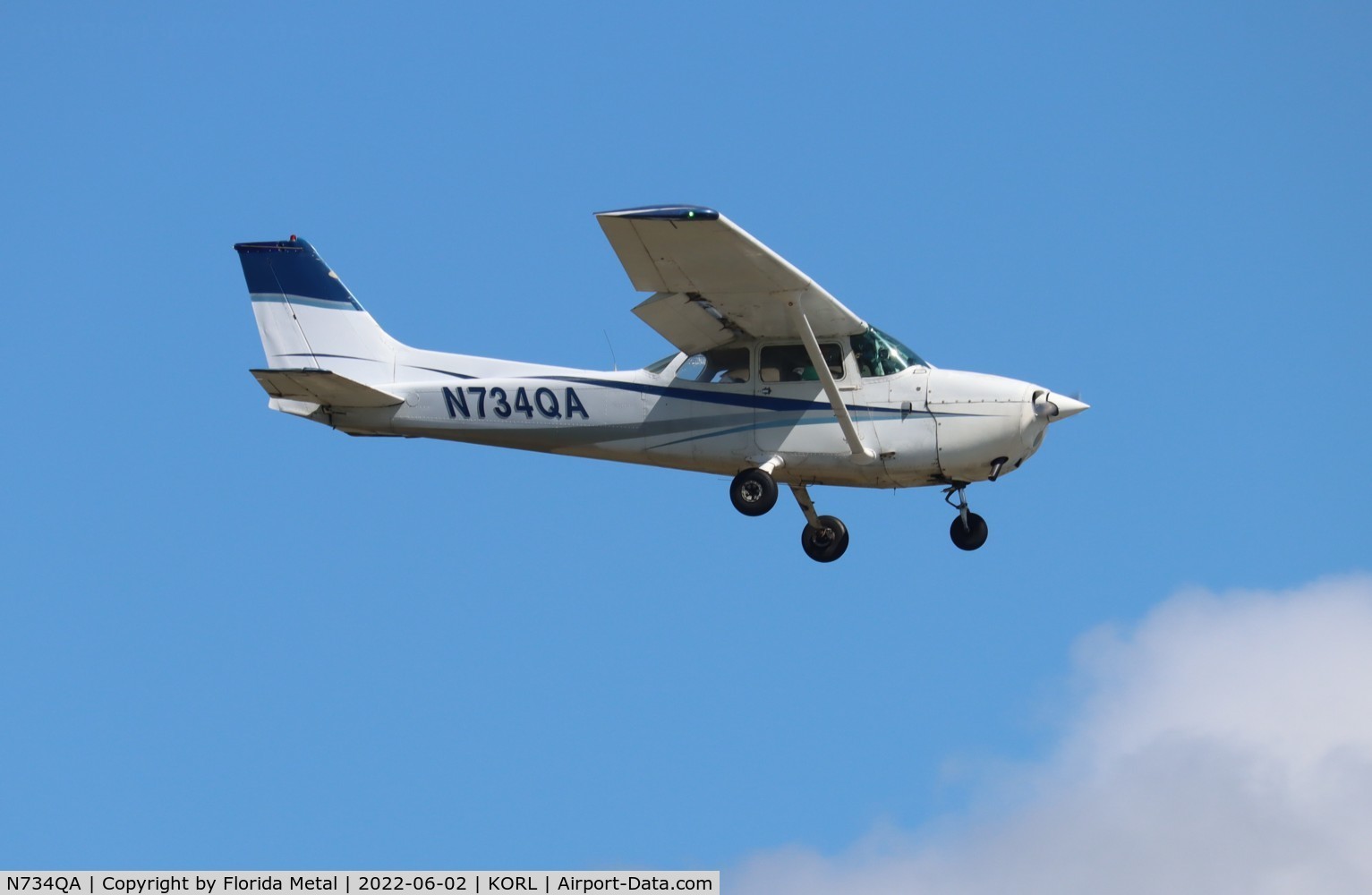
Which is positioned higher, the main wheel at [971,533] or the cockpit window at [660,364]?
the cockpit window at [660,364]

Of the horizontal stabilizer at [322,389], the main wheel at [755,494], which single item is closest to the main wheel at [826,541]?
the main wheel at [755,494]

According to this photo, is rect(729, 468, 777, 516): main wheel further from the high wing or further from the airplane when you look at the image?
the high wing

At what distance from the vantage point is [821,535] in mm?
23234

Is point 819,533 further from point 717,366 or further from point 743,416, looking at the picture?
point 717,366

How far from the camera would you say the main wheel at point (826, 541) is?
23.2 m

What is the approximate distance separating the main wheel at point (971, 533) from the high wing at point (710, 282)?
2218mm

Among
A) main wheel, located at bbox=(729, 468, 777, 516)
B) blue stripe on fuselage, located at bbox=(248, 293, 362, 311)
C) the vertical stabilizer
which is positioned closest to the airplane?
main wheel, located at bbox=(729, 468, 777, 516)

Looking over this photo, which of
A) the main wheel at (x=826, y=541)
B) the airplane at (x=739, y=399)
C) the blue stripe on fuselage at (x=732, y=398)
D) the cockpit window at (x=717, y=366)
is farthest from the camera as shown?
the main wheel at (x=826, y=541)

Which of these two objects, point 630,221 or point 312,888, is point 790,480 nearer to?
point 630,221

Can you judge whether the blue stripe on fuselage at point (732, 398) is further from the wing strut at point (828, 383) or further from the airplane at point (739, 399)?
the wing strut at point (828, 383)

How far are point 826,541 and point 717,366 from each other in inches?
84.8

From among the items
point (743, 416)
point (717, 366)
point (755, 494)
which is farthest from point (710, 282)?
point (755, 494)

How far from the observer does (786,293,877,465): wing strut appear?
72.0 feet

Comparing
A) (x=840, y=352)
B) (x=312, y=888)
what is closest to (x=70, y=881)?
(x=312, y=888)
